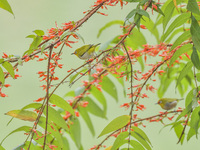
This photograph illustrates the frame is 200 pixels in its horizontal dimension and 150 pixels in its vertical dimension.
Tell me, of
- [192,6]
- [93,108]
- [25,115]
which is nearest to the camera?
[192,6]

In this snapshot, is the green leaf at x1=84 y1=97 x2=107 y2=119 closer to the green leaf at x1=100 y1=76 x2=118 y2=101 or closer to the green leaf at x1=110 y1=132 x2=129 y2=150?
the green leaf at x1=100 y1=76 x2=118 y2=101

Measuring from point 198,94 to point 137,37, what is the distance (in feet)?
0.93

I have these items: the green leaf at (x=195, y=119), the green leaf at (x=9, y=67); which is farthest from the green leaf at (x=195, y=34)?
the green leaf at (x=9, y=67)

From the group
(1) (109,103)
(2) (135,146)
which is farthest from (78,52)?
(1) (109,103)

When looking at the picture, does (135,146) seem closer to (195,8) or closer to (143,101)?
(195,8)

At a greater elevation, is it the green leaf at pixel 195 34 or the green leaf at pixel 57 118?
the green leaf at pixel 195 34

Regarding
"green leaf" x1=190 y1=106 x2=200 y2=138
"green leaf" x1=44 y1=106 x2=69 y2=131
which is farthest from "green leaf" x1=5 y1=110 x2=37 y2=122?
"green leaf" x1=190 y1=106 x2=200 y2=138

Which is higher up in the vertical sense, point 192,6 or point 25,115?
point 192,6

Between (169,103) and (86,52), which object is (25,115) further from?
(169,103)

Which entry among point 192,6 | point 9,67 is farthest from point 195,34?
point 9,67

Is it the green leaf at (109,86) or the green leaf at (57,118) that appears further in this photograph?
the green leaf at (109,86)

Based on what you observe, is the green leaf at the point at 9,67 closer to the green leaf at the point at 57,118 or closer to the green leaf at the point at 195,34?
the green leaf at the point at 57,118

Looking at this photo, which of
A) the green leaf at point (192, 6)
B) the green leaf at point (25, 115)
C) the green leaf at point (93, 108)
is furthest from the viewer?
the green leaf at point (93, 108)

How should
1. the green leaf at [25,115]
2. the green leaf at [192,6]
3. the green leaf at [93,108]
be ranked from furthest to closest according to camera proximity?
the green leaf at [93,108] < the green leaf at [25,115] < the green leaf at [192,6]
